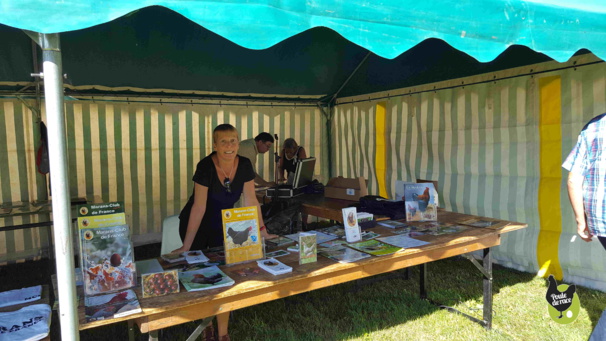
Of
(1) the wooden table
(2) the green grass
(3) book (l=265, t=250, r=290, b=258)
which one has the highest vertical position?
(3) book (l=265, t=250, r=290, b=258)

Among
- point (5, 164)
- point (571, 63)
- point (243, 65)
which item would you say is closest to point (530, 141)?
point (571, 63)

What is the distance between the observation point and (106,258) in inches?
64.1

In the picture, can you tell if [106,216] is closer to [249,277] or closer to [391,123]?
[249,277]

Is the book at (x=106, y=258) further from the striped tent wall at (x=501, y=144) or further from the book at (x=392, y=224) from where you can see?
the striped tent wall at (x=501, y=144)

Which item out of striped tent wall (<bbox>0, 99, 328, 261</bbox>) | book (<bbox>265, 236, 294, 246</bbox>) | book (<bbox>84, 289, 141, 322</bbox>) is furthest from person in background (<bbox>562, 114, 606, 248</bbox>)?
striped tent wall (<bbox>0, 99, 328, 261</bbox>)

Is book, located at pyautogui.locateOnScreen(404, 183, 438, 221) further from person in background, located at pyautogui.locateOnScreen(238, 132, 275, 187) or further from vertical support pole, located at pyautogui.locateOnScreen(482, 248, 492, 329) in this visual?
person in background, located at pyautogui.locateOnScreen(238, 132, 275, 187)

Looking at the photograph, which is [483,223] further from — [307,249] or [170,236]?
[170,236]

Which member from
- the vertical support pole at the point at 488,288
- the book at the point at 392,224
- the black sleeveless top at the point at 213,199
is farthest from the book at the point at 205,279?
the vertical support pole at the point at 488,288

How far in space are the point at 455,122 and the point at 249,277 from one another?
3464 mm

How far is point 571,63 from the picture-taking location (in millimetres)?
3453

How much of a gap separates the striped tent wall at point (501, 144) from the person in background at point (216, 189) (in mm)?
2703

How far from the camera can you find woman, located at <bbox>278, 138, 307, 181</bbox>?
17.7 feet

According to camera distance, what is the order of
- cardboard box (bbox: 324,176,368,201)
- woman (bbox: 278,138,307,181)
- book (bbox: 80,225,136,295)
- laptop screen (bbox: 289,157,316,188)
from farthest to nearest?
woman (bbox: 278,138,307,181) → laptop screen (bbox: 289,157,316,188) → cardboard box (bbox: 324,176,368,201) → book (bbox: 80,225,136,295)

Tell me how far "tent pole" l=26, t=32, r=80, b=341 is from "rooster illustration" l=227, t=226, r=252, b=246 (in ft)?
2.47
